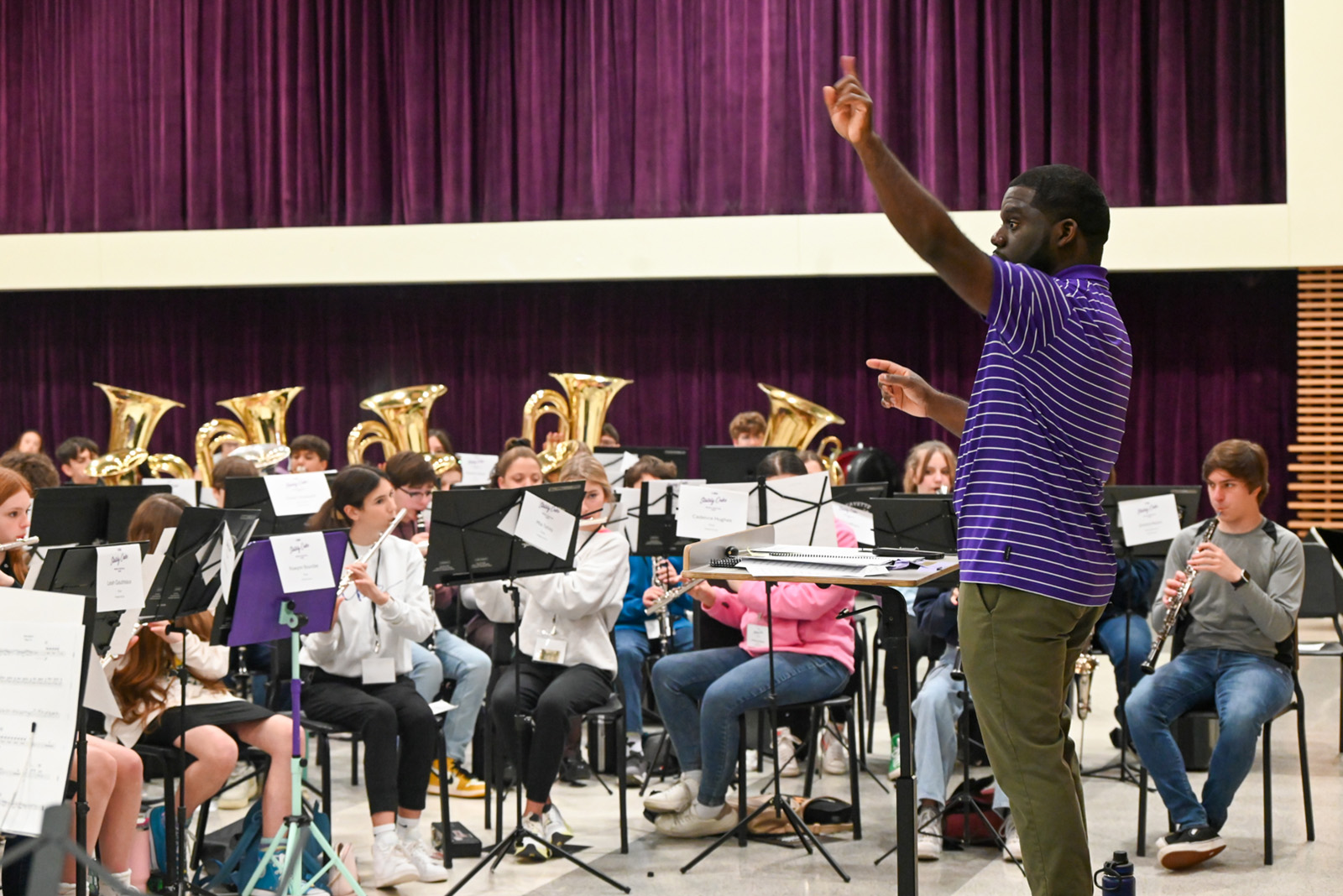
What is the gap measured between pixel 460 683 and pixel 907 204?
13.2ft

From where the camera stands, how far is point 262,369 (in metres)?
12.9

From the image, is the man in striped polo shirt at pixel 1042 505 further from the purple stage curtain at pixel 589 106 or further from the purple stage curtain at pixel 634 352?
the purple stage curtain at pixel 634 352

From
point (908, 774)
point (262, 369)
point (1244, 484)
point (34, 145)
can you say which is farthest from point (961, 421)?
point (34, 145)

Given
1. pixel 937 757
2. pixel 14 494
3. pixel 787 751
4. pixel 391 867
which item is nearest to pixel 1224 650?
pixel 937 757

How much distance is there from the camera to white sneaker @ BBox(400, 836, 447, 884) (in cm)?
444

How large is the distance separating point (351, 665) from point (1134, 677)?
3.25 m

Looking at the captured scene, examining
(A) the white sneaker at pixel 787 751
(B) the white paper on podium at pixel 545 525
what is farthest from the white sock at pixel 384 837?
(A) the white sneaker at pixel 787 751

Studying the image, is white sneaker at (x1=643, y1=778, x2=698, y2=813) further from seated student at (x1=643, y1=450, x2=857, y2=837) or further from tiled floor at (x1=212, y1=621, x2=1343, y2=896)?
tiled floor at (x1=212, y1=621, x2=1343, y2=896)

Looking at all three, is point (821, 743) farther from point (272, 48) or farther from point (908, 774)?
point (272, 48)

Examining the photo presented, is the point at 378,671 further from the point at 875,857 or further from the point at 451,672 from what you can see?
the point at 875,857

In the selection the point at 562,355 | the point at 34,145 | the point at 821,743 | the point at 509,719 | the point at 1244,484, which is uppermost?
the point at 34,145

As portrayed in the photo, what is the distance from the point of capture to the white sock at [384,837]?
14.3 ft

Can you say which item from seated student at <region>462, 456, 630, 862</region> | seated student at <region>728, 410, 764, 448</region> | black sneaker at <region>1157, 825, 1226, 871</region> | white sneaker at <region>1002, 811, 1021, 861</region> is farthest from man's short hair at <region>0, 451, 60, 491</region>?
black sneaker at <region>1157, 825, 1226, 871</region>

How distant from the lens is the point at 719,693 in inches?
188
